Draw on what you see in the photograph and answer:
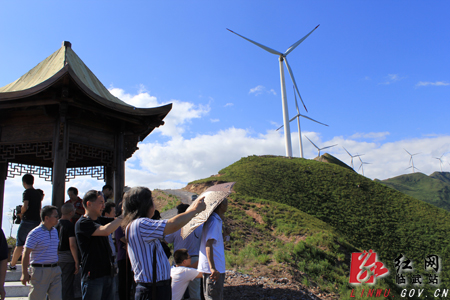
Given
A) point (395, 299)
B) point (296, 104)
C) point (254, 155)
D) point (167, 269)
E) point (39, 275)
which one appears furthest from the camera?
point (296, 104)

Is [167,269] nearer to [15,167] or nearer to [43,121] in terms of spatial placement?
[43,121]

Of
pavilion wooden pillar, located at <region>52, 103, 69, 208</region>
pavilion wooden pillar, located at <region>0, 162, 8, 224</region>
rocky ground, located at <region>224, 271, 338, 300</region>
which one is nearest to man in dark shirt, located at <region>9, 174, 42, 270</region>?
pavilion wooden pillar, located at <region>52, 103, 69, 208</region>

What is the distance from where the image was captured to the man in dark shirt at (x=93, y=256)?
4.01 metres

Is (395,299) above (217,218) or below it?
below

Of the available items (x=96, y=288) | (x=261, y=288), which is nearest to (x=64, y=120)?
(x=96, y=288)

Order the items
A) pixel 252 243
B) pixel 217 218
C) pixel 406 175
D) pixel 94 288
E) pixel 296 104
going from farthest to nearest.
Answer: pixel 406 175
pixel 296 104
pixel 252 243
pixel 217 218
pixel 94 288

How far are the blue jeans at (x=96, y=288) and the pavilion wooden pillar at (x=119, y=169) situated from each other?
3.82m

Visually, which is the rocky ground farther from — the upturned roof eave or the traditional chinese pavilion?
the upturned roof eave

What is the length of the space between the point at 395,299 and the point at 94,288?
467 inches

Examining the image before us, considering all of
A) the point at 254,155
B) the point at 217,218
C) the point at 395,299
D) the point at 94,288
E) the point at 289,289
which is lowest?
the point at 395,299

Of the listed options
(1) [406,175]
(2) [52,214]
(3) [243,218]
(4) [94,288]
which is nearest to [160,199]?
(3) [243,218]

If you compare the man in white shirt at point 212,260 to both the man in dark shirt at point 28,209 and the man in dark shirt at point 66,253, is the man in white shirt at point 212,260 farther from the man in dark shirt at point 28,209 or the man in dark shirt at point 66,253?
the man in dark shirt at point 28,209

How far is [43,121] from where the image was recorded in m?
7.27

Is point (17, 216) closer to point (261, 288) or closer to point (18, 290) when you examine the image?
point (18, 290)
